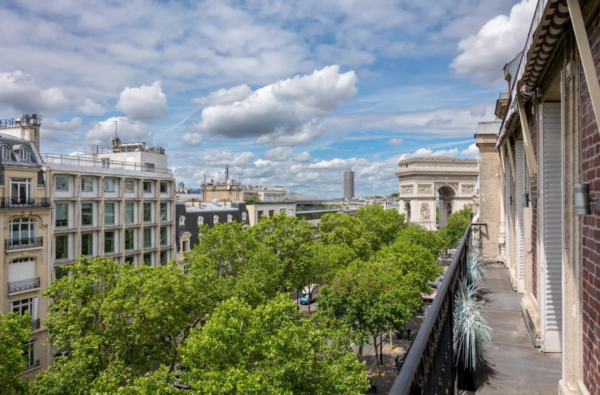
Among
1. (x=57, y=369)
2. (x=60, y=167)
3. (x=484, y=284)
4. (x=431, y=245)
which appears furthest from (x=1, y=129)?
(x=431, y=245)

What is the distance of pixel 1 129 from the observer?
26.5m

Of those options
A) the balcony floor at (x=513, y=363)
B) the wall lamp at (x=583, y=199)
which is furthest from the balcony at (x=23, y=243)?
the wall lamp at (x=583, y=199)

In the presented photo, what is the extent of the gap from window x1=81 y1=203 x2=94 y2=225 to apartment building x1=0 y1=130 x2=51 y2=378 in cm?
278

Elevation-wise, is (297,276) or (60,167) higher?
(60,167)

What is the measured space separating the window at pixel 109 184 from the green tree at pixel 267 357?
1835 cm

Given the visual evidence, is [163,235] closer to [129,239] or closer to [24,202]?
[129,239]

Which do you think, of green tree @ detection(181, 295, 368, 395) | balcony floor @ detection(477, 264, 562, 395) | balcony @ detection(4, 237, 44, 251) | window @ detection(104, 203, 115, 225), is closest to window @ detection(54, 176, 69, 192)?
window @ detection(104, 203, 115, 225)

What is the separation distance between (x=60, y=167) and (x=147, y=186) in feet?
24.1

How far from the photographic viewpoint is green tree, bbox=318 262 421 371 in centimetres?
2016

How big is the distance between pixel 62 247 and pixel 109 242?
3.47 metres

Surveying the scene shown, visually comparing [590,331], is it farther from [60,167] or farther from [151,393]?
[60,167]

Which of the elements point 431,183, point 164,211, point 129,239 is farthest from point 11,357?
point 431,183

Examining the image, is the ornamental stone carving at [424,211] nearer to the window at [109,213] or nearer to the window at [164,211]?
the window at [164,211]

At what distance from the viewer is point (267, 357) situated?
12.7 meters
